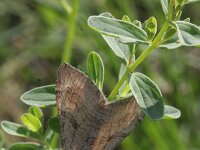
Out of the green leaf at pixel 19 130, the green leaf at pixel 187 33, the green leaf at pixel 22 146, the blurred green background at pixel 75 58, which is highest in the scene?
the green leaf at pixel 187 33

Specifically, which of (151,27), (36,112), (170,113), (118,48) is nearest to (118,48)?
(118,48)

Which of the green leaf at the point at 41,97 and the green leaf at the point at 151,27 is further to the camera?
the green leaf at the point at 41,97

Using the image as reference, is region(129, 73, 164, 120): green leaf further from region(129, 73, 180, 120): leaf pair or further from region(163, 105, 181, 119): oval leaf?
region(163, 105, 181, 119): oval leaf

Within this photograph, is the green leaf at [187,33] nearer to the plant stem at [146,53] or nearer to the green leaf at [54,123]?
the plant stem at [146,53]

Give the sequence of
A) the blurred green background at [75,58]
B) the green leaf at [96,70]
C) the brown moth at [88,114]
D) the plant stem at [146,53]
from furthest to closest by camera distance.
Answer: the blurred green background at [75,58]
the green leaf at [96,70]
the plant stem at [146,53]
the brown moth at [88,114]

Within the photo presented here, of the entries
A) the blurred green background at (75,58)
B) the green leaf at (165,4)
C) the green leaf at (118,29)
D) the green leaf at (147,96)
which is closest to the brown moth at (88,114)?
the green leaf at (147,96)

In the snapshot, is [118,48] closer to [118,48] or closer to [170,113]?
[118,48]

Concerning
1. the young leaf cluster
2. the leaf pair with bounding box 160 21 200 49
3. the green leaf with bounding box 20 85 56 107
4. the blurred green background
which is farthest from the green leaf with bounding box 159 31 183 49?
the blurred green background
